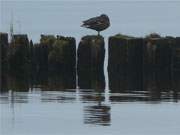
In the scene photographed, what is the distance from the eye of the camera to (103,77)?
114 feet

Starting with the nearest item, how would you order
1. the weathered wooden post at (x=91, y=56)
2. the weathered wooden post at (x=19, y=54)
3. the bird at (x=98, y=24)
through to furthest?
the weathered wooden post at (x=91, y=56) < the weathered wooden post at (x=19, y=54) < the bird at (x=98, y=24)

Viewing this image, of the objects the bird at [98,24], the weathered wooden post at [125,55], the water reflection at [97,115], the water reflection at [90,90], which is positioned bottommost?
the water reflection at [97,115]

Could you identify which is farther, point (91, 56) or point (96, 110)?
point (91, 56)

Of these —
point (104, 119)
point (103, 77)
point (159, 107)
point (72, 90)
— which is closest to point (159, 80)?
point (103, 77)

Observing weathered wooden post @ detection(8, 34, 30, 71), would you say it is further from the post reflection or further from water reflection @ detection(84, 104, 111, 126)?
water reflection @ detection(84, 104, 111, 126)

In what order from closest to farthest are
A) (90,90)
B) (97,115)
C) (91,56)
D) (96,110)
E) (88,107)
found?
(97,115), (96,110), (88,107), (90,90), (91,56)

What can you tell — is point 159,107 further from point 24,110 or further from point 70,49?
point 70,49

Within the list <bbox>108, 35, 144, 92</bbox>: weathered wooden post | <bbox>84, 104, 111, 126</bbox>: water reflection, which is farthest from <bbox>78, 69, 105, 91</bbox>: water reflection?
<bbox>84, 104, 111, 126</bbox>: water reflection

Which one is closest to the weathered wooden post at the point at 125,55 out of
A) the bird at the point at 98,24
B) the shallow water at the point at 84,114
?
the bird at the point at 98,24

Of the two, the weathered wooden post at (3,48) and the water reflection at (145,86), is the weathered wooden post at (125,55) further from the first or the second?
the weathered wooden post at (3,48)

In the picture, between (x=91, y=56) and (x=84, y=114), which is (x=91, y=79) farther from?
(x=84, y=114)

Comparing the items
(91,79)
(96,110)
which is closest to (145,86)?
(91,79)

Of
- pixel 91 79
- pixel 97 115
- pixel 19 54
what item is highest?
pixel 19 54

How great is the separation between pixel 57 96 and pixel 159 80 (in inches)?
262
